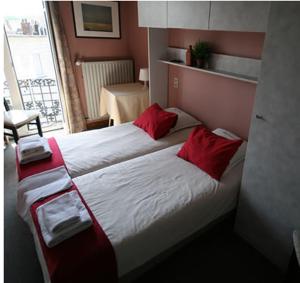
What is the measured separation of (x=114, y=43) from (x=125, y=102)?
4.07 feet

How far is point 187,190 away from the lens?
65.1 inches

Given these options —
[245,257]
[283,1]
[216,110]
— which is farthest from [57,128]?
[283,1]

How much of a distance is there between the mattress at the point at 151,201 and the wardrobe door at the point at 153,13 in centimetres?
137

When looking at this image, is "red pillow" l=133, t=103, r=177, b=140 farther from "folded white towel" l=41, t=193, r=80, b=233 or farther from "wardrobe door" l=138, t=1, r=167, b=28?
"folded white towel" l=41, t=193, r=80, b=233

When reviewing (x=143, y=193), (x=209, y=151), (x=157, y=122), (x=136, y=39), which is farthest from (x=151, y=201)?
(x=136, y=39)

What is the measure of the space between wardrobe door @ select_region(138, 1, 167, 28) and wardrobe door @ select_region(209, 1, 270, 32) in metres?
0.68

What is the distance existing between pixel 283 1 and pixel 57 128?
3652 mm

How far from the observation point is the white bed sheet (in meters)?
2.04

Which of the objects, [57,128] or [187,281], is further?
[57,128]

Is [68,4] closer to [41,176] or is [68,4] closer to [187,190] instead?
[41,176]

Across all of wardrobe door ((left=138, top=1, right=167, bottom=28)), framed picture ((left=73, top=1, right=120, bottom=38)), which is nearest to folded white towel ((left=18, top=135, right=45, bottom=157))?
wardrobe door ((left=138, top=1, right=167, bottom=28))

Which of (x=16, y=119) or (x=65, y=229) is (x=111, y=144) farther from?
(x=16, y=119)

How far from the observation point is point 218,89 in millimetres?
2338

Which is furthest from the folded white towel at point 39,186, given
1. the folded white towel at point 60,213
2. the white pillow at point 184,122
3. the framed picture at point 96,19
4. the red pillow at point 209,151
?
the framed picture at point 96,19
